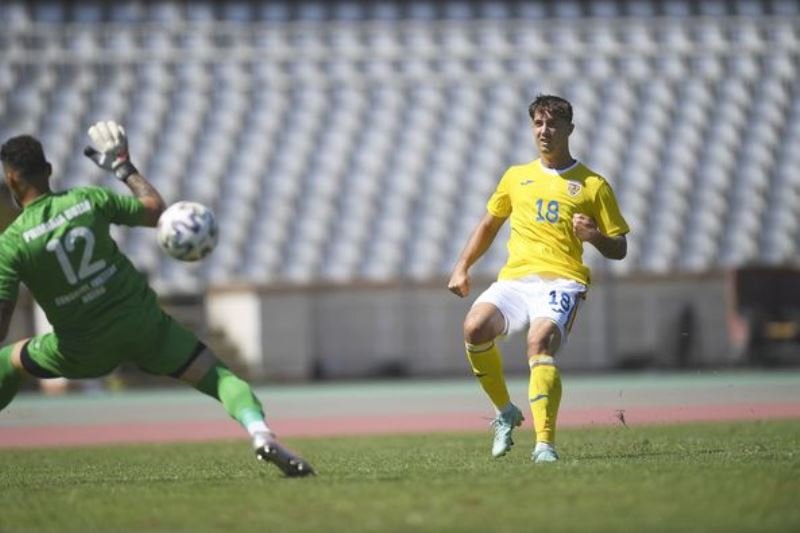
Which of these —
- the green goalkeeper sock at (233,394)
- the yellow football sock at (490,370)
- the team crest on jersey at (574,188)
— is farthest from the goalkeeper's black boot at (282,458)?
the team crest on jersey at (574,188)

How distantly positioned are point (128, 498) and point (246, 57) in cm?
2541

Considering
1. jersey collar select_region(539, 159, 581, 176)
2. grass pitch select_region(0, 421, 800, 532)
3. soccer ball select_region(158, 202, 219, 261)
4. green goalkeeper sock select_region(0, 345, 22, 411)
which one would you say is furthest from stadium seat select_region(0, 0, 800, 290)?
soccer ball select_region(158, 202, 219, 261)

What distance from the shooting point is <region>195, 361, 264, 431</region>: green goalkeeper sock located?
302 inches

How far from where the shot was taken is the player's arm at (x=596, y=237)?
8750 millimetres


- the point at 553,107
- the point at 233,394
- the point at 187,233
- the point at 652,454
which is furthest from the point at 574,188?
the point at 187,233

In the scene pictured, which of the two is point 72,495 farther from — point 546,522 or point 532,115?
point 532,115

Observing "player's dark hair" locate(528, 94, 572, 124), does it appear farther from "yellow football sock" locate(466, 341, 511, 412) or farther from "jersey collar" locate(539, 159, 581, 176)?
"yellow football sock" locate(466, 341, 511, 412)

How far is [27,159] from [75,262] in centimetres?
57

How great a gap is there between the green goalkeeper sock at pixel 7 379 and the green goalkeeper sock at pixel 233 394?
950mm

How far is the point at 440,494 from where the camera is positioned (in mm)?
6863

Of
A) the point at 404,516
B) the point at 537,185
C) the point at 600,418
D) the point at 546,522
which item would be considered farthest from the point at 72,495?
the point at 600,418

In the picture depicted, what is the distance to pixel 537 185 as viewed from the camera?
9.36 metres

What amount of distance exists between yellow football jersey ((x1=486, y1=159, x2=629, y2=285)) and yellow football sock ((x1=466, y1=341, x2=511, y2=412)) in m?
0.50

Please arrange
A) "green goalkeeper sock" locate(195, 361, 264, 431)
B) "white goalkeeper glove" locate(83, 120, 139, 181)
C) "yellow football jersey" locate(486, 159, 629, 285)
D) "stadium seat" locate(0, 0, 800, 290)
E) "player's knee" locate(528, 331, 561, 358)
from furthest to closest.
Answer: "stadium seat" locate(0, 0, 800, 290) → "yellow football jersey" locate(486, 159, 629, 285) → "player's knee" locate(528, 331, 561, 358) → "white goalkeeper glove" locate(83, 120, 139, 181) → "green goalkeeper sock" locate(195, 361, 264, 431)
